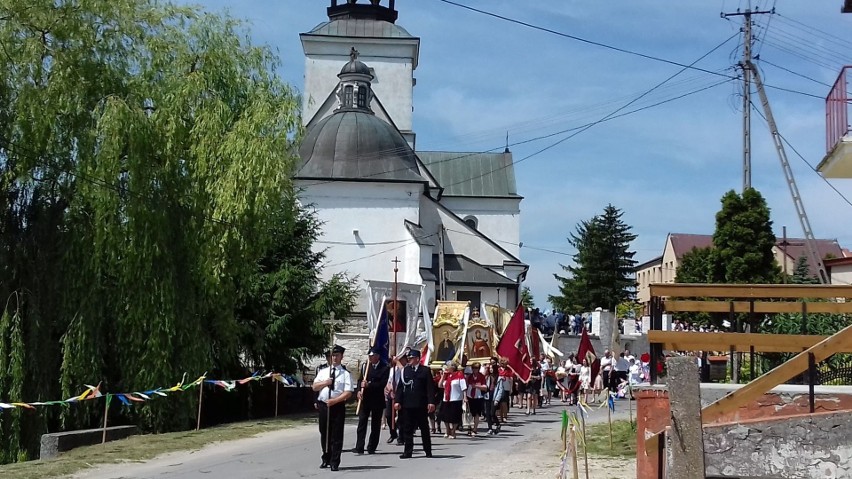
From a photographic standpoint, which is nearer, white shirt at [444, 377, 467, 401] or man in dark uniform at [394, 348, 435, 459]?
man in dark uniform at [394, 348, 435, 459]

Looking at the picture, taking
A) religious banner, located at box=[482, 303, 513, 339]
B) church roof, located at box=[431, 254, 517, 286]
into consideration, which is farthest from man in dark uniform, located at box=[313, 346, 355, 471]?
church roof, located at box=[431, 254, 517, 286]

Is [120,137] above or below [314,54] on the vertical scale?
below

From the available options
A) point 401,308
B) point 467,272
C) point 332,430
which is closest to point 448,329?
point 401,308

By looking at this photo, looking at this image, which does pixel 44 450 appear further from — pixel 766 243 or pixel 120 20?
pixel 766 243

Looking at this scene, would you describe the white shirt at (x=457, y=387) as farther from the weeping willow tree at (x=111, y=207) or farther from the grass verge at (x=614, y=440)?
the weeping willow tree at (x=111, y=207)

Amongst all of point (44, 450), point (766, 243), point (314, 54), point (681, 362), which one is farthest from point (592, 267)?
point (681, 362)

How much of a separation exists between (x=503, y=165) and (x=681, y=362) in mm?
62955

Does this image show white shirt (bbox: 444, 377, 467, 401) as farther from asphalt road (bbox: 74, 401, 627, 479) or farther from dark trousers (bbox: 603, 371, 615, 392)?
dark trousers (bbox: 603, 371, 615, 392)

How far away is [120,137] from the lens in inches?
773

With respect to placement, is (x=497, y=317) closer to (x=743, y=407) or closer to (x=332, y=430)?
(x=332, y=430)

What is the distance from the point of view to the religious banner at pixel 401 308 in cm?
2886

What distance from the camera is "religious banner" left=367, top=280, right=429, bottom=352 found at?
2886 centimetres

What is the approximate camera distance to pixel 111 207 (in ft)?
64.7

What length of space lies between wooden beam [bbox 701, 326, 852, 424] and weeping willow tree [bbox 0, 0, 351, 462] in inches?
570
